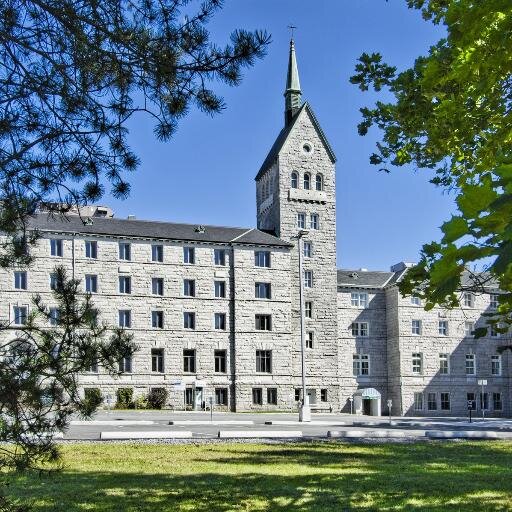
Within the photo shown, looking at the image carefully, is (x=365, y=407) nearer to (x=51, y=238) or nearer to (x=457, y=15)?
(x=51, y=238)

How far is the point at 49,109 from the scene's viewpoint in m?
8.99

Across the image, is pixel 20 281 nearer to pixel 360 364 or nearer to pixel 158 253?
pixel 158 253

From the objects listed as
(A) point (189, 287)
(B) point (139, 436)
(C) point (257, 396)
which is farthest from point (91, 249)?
(B) point (139, 436)

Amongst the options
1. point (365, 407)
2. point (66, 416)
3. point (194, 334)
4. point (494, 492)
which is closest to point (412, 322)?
point (365, 407)

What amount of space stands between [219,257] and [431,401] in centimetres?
2424

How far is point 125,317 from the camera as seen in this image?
60.7m

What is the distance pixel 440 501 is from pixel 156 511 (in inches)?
183

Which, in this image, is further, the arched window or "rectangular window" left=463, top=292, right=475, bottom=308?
"rectangular window" left=463, top=292, right=475, bottom=308

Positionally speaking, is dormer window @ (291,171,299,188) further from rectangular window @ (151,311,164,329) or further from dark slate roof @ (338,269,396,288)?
rectangular window @ (151,311,164,329)

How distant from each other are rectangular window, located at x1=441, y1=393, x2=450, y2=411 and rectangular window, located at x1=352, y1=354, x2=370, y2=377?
7440mm

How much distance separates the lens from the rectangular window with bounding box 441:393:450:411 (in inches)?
2729

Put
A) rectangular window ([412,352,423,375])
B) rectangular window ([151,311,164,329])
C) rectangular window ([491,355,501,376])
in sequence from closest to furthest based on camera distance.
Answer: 1. rectangular window ([151,311,164,329])
2. rectangular window ([412,352,423,375])
3. rectangular window ([491,355,501,376])

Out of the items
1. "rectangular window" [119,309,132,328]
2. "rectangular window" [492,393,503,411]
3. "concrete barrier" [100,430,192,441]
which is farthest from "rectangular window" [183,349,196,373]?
"concrete barrier" [100,430,192,441]

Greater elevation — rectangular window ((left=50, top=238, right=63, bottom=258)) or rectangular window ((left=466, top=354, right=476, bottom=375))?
rectangular window ((left=50, top=238, right=63, bottom=258))
